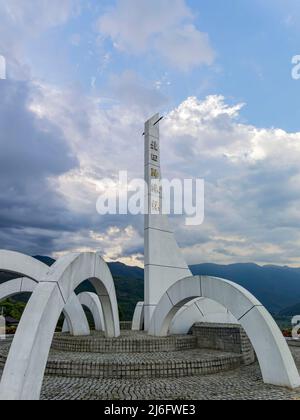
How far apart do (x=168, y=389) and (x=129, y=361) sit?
6.18 ft

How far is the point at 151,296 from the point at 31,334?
10.4 meters

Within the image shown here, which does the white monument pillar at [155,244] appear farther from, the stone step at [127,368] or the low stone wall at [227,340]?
the stone step at [127,368]

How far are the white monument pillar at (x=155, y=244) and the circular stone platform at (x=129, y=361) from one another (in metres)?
4.14

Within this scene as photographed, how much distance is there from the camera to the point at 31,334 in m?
5.45

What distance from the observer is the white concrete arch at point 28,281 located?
11.0 metres

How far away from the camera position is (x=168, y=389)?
7.21 metres

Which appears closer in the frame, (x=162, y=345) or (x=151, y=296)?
(x=162, y=345)

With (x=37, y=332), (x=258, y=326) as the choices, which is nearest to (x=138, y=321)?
(x=258, y=326)

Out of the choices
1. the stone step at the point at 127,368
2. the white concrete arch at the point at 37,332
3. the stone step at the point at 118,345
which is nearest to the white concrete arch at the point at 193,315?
the stone step at the point at 118,345

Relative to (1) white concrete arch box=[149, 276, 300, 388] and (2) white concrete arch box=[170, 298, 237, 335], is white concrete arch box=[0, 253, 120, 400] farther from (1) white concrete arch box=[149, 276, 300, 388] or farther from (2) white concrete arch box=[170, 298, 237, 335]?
(2) white concrete arch box=[170, 298, 237, 335]

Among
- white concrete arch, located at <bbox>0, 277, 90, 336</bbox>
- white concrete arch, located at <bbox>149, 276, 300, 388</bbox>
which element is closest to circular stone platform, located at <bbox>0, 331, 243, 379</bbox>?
white concrete arch, located at <bbox>149, 276, 300, 388</bbox>
